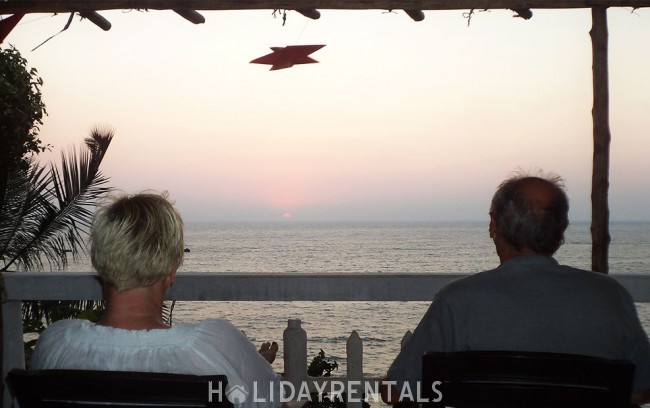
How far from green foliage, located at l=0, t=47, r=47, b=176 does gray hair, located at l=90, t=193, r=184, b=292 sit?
3675 mm

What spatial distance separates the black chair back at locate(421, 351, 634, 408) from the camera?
1.42 meters

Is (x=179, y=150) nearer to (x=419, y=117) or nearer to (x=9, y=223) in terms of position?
(x=419, y=117)

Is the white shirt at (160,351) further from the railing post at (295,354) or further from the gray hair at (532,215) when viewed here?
the railing post at (295,354)

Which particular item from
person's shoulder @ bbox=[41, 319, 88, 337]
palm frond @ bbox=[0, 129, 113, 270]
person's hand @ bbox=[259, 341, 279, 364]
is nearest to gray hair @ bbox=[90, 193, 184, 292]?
person's shoulder @ bbox=[41, 319, 88, 337]

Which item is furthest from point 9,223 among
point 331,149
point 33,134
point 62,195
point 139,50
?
point 331,149

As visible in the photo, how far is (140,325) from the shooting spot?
1595 millimetres

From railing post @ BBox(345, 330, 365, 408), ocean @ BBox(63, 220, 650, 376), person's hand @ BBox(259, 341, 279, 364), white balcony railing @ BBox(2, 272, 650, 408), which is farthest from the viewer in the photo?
ocean @ BBox(63, 220, 650, 376)

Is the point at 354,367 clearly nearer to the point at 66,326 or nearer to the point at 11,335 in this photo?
the point at 11,335

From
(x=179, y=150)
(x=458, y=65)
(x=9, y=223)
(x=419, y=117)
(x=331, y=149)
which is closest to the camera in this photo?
(x=9, y=223)

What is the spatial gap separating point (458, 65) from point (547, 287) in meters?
34.8

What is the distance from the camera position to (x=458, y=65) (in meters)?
35.4

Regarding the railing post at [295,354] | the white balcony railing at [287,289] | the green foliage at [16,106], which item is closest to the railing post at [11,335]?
the white balcony railing at [287,289]

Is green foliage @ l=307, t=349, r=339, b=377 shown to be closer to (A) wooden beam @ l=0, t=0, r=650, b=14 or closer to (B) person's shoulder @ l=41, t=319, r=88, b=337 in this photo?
(A) wooden beam @ l=0, t=0, r=650, b=14

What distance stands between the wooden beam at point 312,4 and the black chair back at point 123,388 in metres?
2.30
